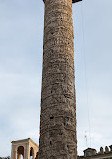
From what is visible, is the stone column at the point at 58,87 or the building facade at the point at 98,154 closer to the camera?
the stone column at the point at 58,87

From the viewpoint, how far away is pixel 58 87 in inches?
208

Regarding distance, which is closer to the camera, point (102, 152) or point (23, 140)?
point (102, 152)

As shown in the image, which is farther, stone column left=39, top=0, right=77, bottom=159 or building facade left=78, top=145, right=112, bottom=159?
building facade left=78, top=145, right=112, bottom=159

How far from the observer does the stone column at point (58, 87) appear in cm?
480

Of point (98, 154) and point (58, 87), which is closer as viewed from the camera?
point (58, 87)

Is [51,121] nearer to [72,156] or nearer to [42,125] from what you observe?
[42,125]

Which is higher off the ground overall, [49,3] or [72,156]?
[49,3]

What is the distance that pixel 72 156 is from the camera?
15.5ft

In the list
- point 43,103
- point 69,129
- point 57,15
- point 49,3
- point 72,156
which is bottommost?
point 72,156

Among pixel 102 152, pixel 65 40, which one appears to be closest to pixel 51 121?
pixel 65 40

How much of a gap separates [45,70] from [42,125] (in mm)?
1142

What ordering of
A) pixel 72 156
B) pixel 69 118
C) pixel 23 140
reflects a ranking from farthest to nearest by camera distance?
pixel 23 140 < pixel 69 118 < pixel 72 156

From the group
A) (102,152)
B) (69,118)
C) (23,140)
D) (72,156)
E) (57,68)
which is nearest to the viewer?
(72,156)

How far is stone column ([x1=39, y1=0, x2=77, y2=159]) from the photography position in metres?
4.80
